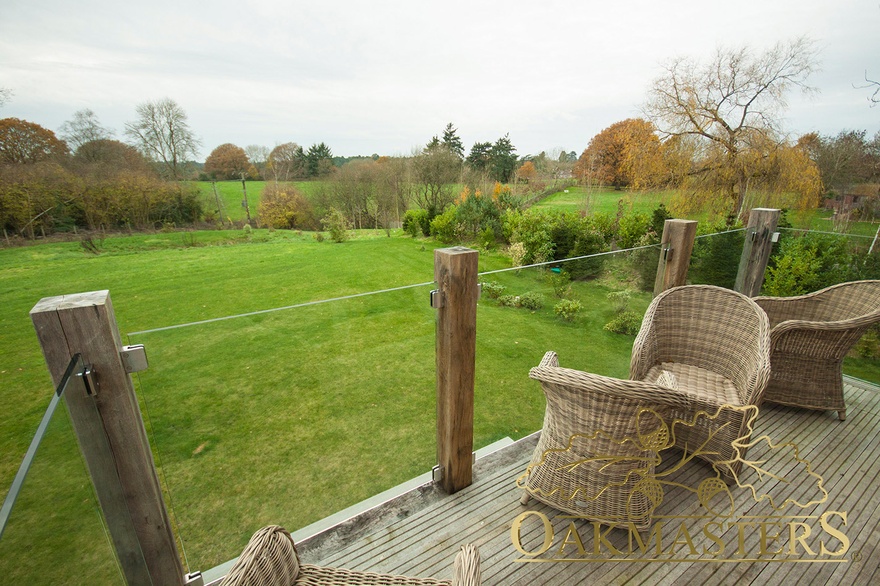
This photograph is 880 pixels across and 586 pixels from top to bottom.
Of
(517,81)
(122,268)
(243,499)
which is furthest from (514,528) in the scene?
(517,81)

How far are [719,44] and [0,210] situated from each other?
52.8ft

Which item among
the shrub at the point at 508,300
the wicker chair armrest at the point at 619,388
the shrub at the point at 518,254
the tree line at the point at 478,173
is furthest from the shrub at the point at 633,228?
the wicker chair armrest at the point at 619,388

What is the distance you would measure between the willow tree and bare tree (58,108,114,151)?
1483 centimetres

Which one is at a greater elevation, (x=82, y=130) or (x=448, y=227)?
(x=82, y=130)

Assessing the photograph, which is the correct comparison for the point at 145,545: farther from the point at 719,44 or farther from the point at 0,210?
the point at 0,210

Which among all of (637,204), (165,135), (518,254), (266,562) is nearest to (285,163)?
(165,135)

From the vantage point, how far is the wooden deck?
1246mm

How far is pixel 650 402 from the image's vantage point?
1.10m

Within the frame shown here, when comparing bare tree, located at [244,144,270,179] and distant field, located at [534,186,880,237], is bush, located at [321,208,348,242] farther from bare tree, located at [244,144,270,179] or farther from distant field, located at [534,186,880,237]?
distant field, located at [534,186,880,237]

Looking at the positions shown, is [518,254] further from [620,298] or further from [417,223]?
[417,223]

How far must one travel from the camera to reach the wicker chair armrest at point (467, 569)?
74 cm

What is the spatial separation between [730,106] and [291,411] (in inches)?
375

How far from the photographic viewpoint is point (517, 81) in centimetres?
1633

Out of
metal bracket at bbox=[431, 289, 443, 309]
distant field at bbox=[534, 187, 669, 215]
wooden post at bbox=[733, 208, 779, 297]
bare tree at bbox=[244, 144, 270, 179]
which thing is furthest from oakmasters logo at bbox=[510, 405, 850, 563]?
bare tree at bbox=[244, 144, 270, 179]
